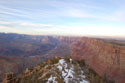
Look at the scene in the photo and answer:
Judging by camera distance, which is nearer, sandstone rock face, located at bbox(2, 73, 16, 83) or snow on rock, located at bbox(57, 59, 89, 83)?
snow on rock, located at bbox(57, 59, 89, 83)

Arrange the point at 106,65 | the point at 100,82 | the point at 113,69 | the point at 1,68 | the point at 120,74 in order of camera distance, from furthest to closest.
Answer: the point at 1,68, the point at 106,65, the point at 113,69, the point at 120,74, the point at 100,82

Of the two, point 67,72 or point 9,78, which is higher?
point 67,72

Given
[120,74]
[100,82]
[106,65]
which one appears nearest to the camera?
[100,82]

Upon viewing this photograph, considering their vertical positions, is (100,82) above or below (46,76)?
below

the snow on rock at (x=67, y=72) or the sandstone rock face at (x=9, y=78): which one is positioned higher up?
the snow on rock at (x=67, y=72)

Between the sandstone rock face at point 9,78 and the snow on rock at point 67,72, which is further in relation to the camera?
the sandstone rock face at point 9,78

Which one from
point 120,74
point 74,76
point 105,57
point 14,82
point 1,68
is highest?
point 74,76

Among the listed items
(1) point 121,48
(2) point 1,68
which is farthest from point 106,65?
(2) point 1,68

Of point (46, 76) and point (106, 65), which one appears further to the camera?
point (106, 65)

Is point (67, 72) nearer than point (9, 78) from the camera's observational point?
Yes

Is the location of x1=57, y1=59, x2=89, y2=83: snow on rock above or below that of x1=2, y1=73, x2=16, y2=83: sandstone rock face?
above

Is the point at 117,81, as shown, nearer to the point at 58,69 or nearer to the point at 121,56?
the point at 121,56
